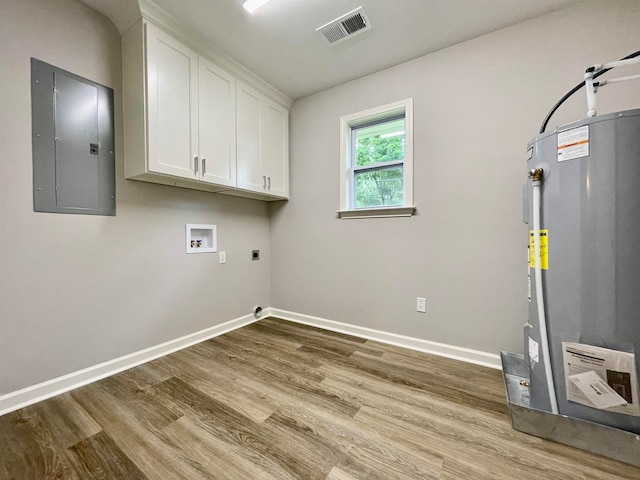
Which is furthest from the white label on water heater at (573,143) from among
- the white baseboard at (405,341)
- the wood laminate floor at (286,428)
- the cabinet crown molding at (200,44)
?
the cabinet crown molding at (200,44)

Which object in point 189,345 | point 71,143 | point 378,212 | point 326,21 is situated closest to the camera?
point 71,143

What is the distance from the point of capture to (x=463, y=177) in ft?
6.66

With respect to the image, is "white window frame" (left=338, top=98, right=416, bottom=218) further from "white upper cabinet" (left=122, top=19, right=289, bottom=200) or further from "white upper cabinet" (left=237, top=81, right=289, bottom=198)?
"white upper cabinet" (left=122, top=19, right=289, bottom=200)

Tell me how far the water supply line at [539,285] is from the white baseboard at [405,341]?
2.48ft

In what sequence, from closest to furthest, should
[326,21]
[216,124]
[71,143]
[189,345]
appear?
[71,143]
[326,21]
[216,124]
[189,345]

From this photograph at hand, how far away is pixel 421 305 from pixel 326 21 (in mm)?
2473

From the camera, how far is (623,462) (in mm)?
1086

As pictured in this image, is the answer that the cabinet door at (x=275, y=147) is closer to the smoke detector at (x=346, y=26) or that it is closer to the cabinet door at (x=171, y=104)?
the cabinet door at (x=171, y=104)

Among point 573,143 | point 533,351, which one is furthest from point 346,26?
point 533,351

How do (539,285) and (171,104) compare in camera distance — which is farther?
(171,104)

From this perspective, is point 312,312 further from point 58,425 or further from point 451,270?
point 58,425

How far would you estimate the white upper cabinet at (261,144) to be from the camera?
2.42m

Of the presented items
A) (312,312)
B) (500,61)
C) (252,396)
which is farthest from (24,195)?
(500,61)

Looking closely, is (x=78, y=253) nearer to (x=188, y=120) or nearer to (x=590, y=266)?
(x=188, y=120)
